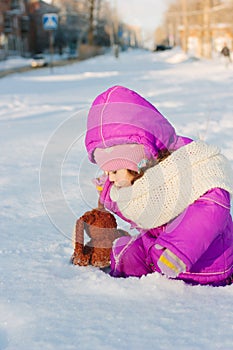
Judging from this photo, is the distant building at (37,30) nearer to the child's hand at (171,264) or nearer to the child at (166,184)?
the child at (166,184)

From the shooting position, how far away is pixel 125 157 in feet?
6.20

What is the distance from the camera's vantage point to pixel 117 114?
6.19ft

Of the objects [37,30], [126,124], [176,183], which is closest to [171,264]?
[176,183]

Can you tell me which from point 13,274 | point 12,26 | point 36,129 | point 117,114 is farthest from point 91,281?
point 12,26

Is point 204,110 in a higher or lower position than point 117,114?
lower

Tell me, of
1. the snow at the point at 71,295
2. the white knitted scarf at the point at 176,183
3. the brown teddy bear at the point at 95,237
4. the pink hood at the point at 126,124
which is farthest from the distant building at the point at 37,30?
the white knitted scarf at the point at 176,183

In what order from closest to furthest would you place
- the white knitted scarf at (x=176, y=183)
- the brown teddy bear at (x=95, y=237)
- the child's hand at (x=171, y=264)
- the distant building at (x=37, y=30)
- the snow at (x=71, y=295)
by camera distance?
the snow at (x=71, y=295), the child's hand at (x=171, y=264), the white knitted scarf at (x=176, y=183), the brown teddy bear at (x=95, y=237), the distant building at (x=37, y=30)

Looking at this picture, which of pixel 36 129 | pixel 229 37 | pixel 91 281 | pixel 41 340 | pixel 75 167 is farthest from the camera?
pixel 229 37

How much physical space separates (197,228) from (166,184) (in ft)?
0.75

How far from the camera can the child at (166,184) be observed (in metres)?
1.78

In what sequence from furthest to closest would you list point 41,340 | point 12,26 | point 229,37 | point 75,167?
point 229,37 → point 12,26 → point 75,167 → point 41,340

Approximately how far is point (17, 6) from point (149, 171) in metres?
52.1

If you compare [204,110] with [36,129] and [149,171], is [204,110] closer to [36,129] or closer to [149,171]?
[36,129]

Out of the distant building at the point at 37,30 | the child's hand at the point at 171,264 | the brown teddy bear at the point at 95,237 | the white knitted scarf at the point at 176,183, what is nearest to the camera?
the child's hand at the point at 171,264
